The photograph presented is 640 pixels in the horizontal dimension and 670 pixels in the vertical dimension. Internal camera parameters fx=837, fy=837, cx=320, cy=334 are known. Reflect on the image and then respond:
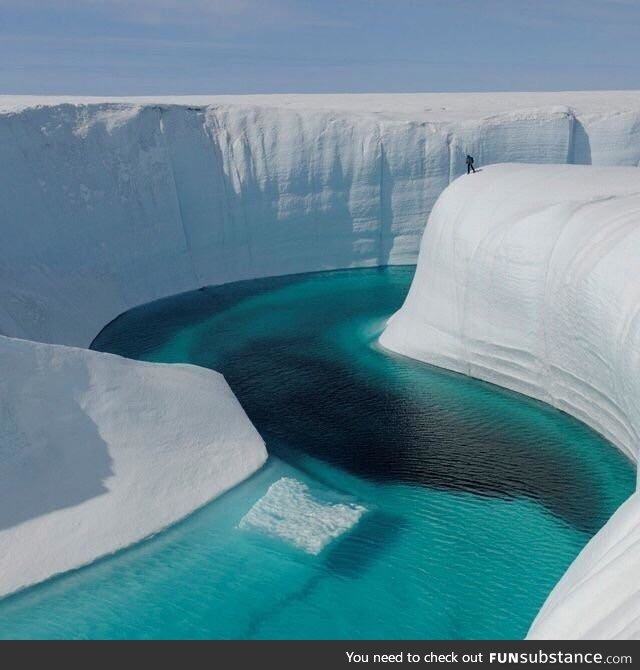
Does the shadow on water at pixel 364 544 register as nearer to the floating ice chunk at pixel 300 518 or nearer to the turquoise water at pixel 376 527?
the turquoise water at pixel 376 527

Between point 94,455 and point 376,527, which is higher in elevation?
point 94,455

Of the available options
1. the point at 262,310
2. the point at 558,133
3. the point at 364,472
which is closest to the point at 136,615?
the point at 364,472

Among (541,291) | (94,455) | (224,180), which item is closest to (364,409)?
(541,291)

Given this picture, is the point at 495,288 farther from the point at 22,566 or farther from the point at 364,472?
the point at 22,566

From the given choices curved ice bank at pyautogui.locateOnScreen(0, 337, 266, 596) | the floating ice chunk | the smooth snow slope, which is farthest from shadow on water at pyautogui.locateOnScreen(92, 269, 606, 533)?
the smooth snow slope

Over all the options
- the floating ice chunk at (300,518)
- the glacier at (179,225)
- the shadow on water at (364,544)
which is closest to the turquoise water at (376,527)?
the shadow on water at (364,544)

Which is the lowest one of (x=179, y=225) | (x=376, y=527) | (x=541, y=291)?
(x=376, y=527)
